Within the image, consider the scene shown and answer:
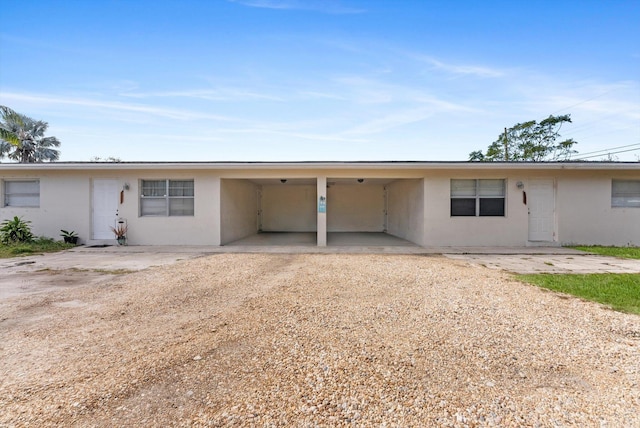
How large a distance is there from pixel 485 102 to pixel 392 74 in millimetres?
6768

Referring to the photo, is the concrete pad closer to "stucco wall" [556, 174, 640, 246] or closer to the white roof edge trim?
"stucco wall" [556, 174, 640, 246]

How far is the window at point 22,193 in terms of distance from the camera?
1066cm

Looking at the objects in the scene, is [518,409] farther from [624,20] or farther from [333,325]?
[624,20]

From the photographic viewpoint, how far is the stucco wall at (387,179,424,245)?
10.7 m

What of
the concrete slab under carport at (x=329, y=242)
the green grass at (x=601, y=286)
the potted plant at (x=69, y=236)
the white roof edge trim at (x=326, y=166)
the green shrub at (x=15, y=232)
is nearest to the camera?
the green grass at (x=601, y=286)

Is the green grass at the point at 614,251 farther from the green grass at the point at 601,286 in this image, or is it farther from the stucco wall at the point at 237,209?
the stucco wall at the point at 237,209

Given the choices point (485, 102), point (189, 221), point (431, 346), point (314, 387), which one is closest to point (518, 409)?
point (431, 346)

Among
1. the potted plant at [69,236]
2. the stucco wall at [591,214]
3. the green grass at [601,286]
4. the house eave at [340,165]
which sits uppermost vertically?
the house eave at [340,165]

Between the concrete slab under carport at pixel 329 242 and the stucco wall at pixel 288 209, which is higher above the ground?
the stucco wall at pixel 288 209

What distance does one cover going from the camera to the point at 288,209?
16188 millimetres

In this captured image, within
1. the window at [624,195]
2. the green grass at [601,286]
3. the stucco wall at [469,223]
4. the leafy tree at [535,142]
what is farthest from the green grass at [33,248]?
the leafy tree at [535,142]

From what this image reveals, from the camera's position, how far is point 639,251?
891 cm

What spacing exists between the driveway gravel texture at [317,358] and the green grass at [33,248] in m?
5.62

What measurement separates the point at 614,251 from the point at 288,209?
12.7 metres
